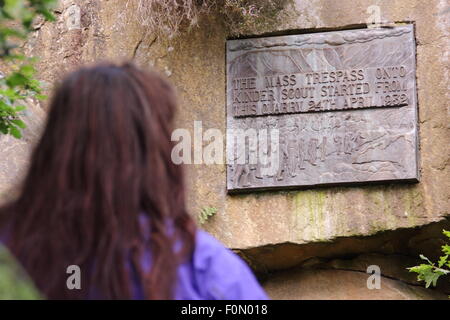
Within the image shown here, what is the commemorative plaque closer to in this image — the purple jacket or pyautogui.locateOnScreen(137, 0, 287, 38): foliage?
pyautogui.locateOnScreen(137, 0, 287, 38): foliage

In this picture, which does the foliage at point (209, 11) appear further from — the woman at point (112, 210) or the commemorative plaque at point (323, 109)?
the woman at point (112, 210)

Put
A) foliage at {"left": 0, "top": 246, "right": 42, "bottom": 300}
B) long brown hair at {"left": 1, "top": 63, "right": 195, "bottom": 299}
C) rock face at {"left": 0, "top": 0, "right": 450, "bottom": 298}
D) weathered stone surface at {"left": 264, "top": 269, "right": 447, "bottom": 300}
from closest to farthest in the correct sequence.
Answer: foliage at {"left": 0, "top": 246, "right": 42, "bottom": 300}, long brown hair at {"left": 1, "top": 63, "right": 195, "bottom": 299}, rock face at {"left": 0, "top": 0, "right": 450, "bottom": 298}, weathered stone surface at {"left": 264, "top": 269, "right": 447, "bottom": 300}

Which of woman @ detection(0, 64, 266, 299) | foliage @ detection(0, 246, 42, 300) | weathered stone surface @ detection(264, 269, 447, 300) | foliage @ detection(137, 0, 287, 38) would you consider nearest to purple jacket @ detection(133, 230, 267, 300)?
woman @ detection(0, 64, 266, 299)

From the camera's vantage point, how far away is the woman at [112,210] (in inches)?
60.1

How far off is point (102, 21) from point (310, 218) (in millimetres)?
1944

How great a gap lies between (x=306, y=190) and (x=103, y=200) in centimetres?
372

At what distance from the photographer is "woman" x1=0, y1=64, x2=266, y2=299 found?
60.1 inches

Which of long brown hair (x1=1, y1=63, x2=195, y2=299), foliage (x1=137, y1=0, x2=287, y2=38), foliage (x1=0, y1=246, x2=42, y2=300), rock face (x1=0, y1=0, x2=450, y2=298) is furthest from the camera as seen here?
foliage (x1=137, y1=0, x2=287, y2=38)

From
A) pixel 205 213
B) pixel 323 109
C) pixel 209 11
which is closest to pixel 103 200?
pixel 205 213

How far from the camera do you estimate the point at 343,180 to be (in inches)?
200

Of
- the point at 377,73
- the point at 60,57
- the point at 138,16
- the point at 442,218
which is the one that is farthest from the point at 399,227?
the point at 60,57

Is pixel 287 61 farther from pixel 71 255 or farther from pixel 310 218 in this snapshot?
pixel 71 255

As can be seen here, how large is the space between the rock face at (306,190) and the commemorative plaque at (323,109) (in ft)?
0.25

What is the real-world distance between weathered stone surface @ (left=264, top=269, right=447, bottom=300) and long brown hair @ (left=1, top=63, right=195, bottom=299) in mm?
3712
